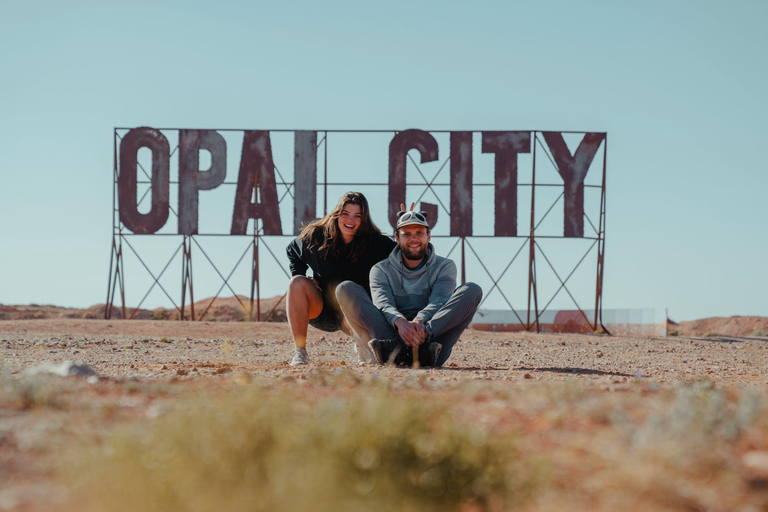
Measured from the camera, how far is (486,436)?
2514 mm

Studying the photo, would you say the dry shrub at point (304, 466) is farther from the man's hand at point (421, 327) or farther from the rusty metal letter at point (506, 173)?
the rusty metal letter at point (506, 173)

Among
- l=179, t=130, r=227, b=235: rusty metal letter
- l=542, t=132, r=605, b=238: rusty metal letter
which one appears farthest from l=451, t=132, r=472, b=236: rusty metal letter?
Result: l=179, t=130, r=227, b=235: rusty metal letter

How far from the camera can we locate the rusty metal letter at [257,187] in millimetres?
17766

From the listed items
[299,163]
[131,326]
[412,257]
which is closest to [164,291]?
[131,326]

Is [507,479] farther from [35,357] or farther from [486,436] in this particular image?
[35,357]

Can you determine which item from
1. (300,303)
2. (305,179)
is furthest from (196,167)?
(300,303)

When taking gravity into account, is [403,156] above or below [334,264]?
above

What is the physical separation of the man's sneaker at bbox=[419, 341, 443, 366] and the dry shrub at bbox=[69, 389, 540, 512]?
A: 3007 mm

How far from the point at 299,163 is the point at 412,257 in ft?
40.1

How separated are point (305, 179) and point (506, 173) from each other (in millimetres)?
4989

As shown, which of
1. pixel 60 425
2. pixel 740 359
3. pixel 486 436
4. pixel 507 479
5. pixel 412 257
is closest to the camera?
pixel 507 479

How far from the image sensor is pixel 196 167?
18.0 meters

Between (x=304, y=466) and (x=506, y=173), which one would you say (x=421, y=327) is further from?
(x=506, y=173)

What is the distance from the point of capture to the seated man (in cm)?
553
